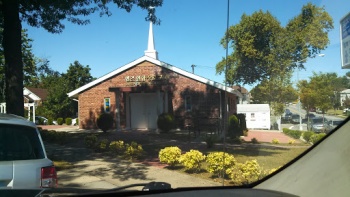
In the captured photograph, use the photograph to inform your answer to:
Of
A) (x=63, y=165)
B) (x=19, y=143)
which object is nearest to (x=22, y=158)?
(x=19, y=143)

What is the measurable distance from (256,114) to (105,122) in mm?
3179

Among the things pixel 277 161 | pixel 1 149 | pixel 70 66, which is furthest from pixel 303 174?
pixel 1 149

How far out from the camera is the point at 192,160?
536 cm

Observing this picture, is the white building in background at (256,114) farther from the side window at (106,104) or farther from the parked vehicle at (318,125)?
the side window at (106,104)

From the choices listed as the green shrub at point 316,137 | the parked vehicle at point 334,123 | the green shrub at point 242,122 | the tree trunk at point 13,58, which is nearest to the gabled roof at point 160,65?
the green shrub at point 242,122

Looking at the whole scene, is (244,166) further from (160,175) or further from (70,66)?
(70,66)

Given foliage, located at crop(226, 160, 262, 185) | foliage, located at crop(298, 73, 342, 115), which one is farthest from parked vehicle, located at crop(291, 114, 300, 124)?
foliage, located at crop(226, 160, 262, 185)

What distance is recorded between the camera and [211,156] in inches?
187

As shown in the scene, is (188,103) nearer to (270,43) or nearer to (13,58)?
(270,43)

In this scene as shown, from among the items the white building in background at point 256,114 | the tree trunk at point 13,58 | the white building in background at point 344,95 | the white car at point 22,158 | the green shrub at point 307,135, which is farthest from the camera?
the tree trunk at point 13,58

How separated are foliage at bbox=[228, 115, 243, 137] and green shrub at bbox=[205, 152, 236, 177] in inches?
9.9

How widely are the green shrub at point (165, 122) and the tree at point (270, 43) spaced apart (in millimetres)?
3123

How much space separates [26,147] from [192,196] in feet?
6.67

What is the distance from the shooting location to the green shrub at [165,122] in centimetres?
614
